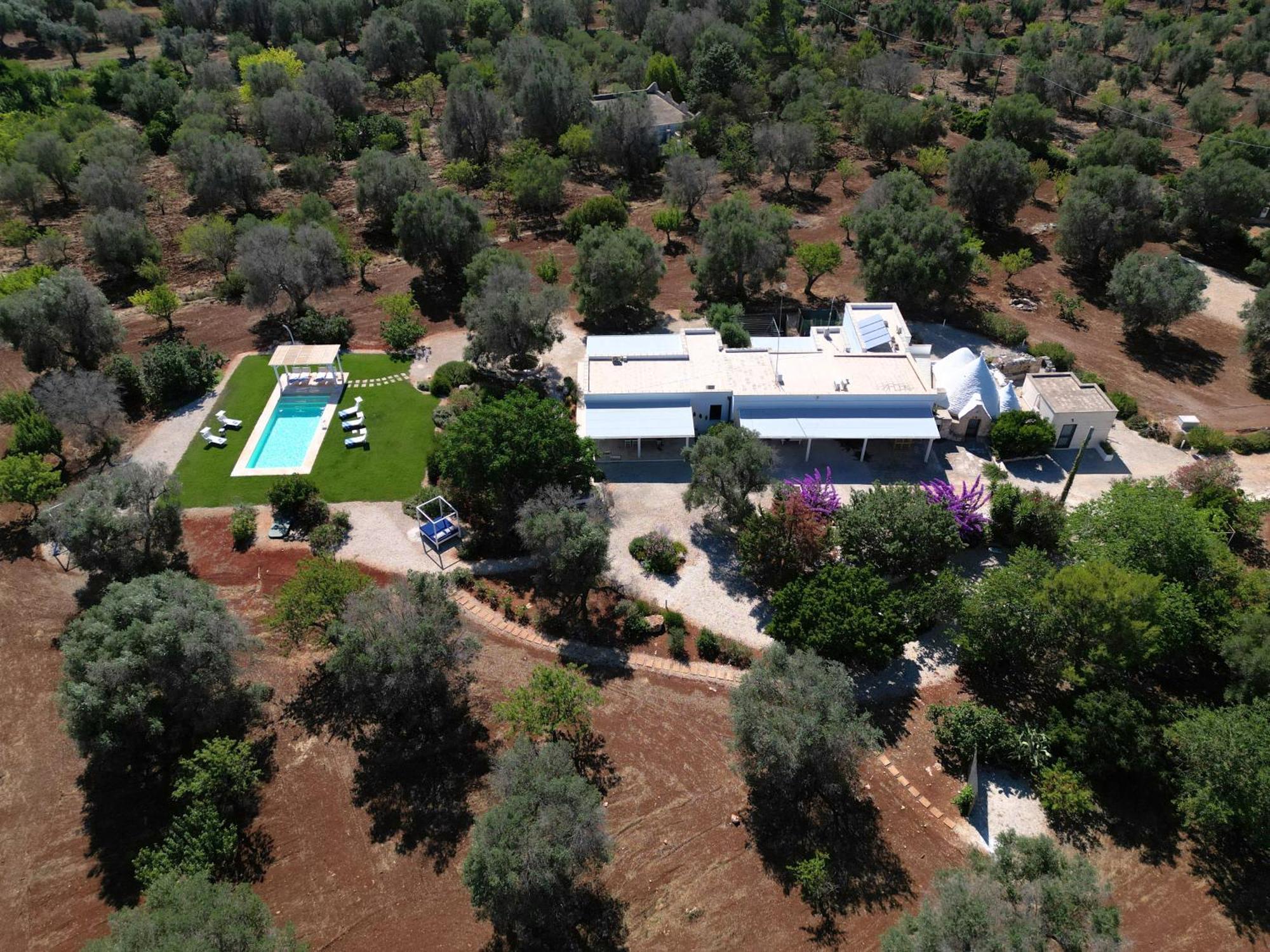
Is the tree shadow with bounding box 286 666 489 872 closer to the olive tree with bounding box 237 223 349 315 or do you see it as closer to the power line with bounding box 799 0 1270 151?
the olive tree with bounding box 237 223 349 315

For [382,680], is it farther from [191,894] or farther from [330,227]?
[330,227]

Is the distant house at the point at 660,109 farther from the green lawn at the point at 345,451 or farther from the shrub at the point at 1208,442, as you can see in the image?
the shrub at the point at 1208,442

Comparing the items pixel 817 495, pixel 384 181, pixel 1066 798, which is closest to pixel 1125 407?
pixel 817 495

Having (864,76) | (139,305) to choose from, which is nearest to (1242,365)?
(864,76)

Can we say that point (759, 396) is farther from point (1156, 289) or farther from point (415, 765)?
point (1156, 289)

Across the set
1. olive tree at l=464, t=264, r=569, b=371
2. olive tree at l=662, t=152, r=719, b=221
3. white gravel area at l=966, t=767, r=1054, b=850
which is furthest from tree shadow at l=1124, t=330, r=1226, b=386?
olive tree at l=464, t=264, r=569, b=371

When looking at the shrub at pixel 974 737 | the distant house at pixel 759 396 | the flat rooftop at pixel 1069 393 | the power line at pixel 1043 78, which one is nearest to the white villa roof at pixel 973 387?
the distant house at pixel 759 396
